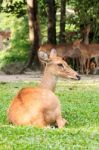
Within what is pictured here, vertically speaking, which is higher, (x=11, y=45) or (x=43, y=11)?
(x=43, y=11)

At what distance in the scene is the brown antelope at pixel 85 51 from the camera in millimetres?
20136

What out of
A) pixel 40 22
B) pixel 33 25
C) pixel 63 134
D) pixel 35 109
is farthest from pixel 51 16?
pixel 63 134

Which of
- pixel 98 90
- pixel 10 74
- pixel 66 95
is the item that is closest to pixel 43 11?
pixel 10 74

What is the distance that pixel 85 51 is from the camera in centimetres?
2066

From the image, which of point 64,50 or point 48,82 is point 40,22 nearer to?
point 64,50

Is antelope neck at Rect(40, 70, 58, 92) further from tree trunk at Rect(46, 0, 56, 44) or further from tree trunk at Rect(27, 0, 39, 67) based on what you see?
tree trunk at Rect(46, 0, 56, 44)

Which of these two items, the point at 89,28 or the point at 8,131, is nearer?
the point at 8,131

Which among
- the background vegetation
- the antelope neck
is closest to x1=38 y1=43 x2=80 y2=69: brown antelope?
the background vegetation

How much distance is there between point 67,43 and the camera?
68.9 ft

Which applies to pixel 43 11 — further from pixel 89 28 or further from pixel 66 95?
pixel 66 95

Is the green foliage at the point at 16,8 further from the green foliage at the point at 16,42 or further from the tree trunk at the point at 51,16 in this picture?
the tree trunk at the point at 51,16

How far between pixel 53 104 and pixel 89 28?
543 inches

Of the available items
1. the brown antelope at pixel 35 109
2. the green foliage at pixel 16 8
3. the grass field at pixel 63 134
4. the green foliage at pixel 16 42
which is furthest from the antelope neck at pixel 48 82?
the green foliage at pixel 16 42

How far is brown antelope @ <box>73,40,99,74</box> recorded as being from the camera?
66.1ft
